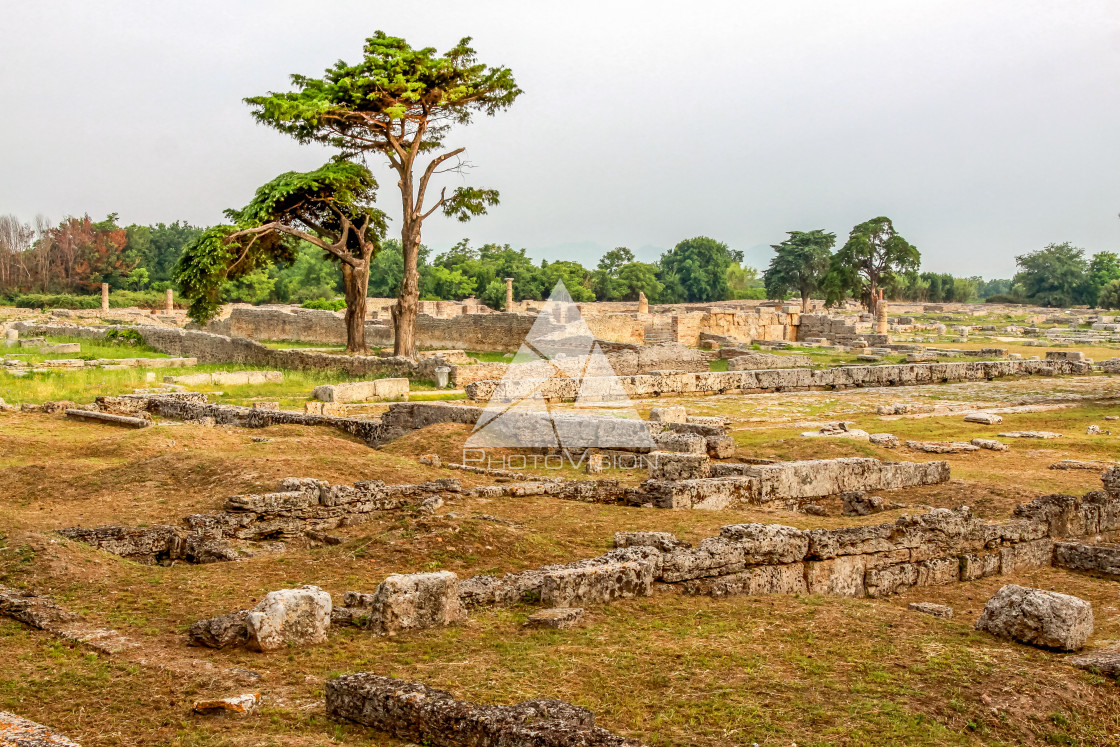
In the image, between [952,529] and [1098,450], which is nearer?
[952,529]

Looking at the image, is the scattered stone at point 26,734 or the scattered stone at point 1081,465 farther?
the scattered stone at point 1081,465

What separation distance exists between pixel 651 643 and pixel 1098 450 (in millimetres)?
12936

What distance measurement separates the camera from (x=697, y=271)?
87688mm

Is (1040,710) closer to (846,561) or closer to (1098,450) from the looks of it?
(846,561)

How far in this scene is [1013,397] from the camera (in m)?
24.5

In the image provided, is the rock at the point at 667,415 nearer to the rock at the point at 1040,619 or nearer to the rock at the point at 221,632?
the rock at the point at 1040,619

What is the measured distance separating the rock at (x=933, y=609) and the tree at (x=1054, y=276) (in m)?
82.0

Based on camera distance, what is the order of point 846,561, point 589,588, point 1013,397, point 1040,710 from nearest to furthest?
point 1040,710
point 589,588
point 846,561
point 1013,397

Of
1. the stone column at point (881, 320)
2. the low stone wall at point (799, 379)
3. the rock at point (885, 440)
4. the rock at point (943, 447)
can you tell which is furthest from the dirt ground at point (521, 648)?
the stone column at point (881, 320)

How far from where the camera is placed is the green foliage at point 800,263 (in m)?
70.2

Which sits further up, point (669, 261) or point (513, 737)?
point (669, 261)

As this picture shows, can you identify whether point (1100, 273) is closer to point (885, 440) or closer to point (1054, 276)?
point (1054, 276)

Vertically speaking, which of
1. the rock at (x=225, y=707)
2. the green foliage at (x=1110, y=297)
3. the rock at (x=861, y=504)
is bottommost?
the rock at (x=225, y=707)

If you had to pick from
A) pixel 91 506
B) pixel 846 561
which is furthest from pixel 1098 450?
pixel 91 506
